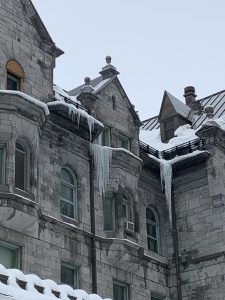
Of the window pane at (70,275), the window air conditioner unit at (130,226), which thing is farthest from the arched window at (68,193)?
the window air conditioner unit at (130,226)

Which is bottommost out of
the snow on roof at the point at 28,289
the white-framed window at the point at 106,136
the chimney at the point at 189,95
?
the snow on roof at the point at 28,289

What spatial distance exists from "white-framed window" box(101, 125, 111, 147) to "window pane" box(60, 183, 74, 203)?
344cm

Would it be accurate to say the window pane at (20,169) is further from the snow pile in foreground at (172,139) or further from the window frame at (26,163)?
the snow pile in foreground at (172,139)

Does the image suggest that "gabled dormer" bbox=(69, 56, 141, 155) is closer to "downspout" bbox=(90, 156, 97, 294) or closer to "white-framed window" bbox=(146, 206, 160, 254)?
"downspout" bbox=(90, 156, 97, 294)

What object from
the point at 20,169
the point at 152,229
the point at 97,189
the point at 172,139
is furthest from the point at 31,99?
the point at 172,139

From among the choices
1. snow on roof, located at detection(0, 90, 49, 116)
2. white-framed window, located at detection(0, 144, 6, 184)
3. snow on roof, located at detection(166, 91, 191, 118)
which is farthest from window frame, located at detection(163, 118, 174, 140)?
white-framed window, located at detection(0, 144, 6, 184)

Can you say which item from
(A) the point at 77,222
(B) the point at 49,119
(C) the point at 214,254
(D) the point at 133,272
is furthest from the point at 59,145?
(C) the point at 214,254

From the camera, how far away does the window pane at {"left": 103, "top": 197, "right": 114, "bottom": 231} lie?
3103cm

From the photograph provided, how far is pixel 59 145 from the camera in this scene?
30.2 metres

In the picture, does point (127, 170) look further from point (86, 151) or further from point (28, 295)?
point (28, 295)

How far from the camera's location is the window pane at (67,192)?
29.9 m

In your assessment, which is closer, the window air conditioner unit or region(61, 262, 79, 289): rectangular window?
region(61, 262, 79, 289): rectangular window

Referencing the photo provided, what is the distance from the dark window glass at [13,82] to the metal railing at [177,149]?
8279mm

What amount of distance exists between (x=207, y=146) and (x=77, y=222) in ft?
26.7
